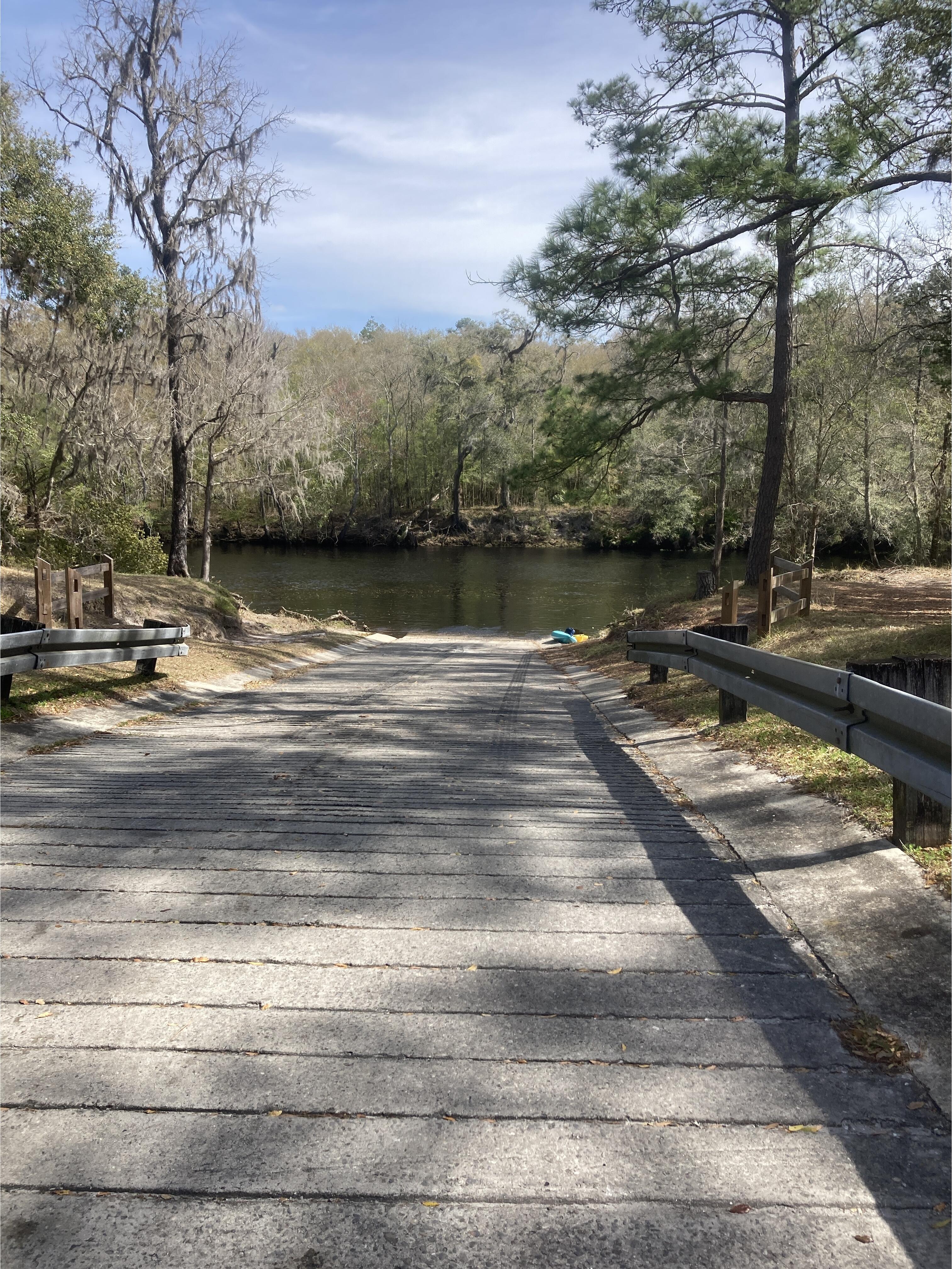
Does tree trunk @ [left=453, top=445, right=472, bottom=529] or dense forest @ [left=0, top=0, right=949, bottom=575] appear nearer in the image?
dense forest @ [left=0, top=0, right=949, bottom=575]

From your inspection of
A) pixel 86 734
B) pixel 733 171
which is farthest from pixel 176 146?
pixel 86 734

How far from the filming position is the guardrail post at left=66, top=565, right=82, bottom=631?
461 inches

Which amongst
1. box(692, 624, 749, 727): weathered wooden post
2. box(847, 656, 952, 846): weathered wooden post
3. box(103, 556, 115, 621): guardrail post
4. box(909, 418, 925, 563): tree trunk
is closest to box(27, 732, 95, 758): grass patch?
box(692, 624, 749, 727): weathered wooden post

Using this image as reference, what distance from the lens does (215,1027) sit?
2266mm

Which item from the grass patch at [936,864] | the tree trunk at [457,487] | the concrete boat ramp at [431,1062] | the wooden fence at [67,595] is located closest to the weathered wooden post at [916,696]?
the grass patch at [936,864]

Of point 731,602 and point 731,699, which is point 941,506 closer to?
point 731,602

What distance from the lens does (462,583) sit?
144ft

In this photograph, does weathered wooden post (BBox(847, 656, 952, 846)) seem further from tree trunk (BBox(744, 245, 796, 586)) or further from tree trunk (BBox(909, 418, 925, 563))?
tree trunk (BBox(909, 418, 925, 563))

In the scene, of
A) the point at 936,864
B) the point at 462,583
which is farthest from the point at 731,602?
the point at 462,583

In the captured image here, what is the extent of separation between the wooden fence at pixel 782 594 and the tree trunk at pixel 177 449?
1416cm

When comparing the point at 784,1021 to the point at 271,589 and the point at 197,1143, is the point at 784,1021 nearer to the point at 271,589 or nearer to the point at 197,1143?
the point at 197,1143

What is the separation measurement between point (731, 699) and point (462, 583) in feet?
123

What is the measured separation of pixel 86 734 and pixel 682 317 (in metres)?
12.8

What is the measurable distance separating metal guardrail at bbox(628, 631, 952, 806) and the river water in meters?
14.1
